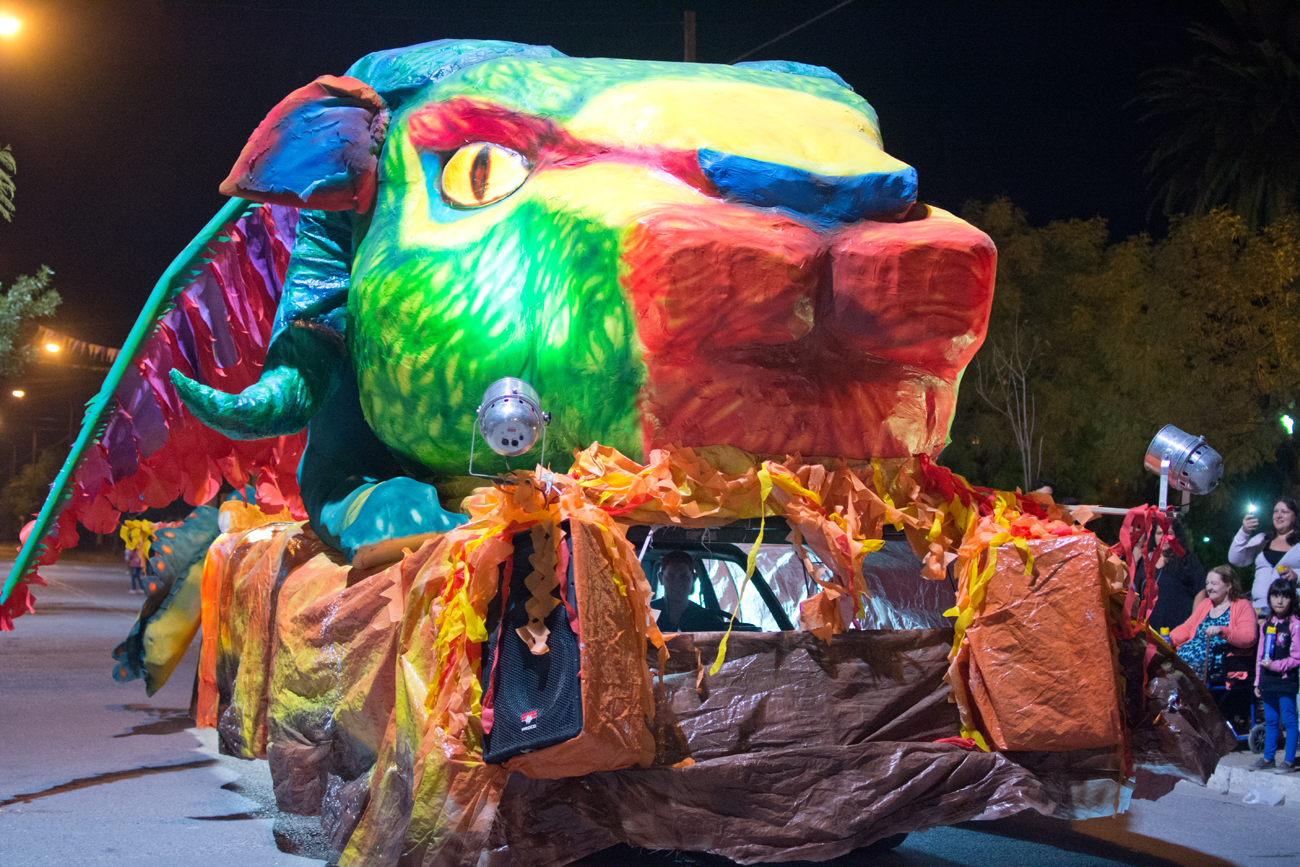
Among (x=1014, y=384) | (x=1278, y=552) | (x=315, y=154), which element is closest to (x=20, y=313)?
(x=1014, y=384)

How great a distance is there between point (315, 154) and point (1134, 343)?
17623 mm

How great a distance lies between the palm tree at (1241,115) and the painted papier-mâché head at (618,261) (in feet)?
56.0

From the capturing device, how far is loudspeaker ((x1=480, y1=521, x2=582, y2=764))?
7.03 ft

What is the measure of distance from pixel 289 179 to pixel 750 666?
1.82 metres

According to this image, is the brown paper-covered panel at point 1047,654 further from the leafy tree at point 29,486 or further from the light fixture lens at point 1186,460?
the leafy tree at point 29,486

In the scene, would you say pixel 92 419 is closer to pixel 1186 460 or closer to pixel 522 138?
pixel 522 138

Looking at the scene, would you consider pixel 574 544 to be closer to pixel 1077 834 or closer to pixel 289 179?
pixel 289 179

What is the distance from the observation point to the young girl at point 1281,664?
210 inches

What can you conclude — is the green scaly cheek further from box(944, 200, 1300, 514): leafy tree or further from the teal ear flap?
box(944, 200, 1300, 514): leafy tree

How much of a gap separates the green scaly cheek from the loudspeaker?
0.47 meters

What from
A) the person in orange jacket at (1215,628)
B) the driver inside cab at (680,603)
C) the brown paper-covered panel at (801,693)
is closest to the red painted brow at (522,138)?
the brown paper-covered panel at (801,693)

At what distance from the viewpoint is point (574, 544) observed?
2230mm

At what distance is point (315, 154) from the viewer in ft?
10.5

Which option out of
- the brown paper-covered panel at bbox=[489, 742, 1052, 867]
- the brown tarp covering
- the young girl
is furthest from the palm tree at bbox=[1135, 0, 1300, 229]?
the brown paper-covered panel at bbox=[489, 742, 1052, 867]
